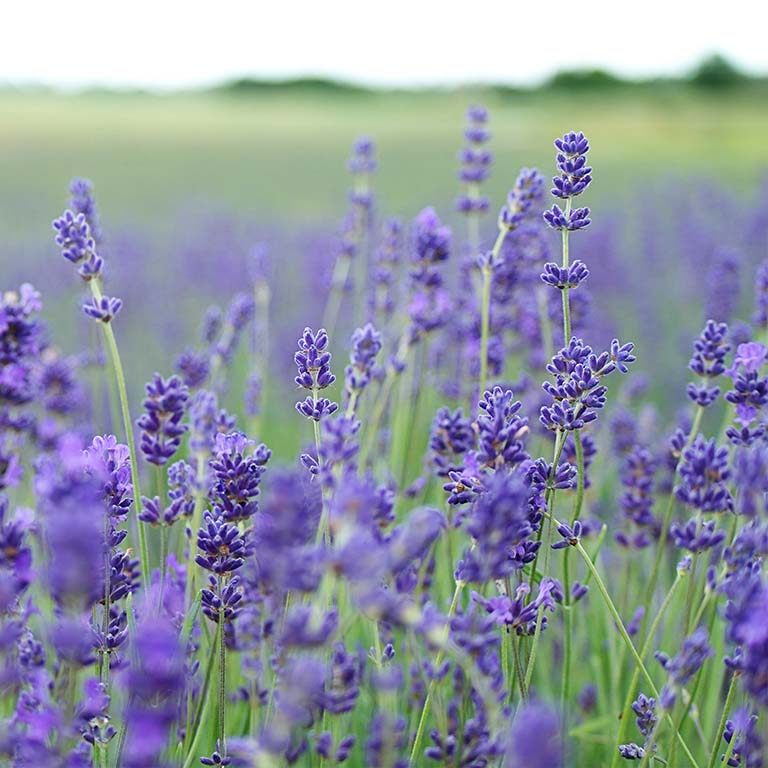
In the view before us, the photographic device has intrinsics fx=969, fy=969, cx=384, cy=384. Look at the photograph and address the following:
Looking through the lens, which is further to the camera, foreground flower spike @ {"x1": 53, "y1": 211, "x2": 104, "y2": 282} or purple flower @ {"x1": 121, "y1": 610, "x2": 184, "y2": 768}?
foreground flower spike @ {"x1": 53, "y1": 211, "x2": 104, "y2": 282}

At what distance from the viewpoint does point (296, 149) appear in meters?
23.4

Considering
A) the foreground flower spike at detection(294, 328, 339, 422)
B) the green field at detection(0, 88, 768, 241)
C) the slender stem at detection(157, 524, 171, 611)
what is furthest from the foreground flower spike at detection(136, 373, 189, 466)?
the green field at detection(0, 88, 768, 241)

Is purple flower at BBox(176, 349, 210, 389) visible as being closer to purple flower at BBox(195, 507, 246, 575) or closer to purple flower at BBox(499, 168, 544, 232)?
purple flower at BBox(499, 168, 544, 232)

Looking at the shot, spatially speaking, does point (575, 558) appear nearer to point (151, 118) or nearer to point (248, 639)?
point (248, 639)

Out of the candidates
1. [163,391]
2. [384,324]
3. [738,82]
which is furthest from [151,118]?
[163,391]

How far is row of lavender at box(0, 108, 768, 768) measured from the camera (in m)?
0.99

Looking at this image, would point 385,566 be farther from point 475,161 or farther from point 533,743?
point 475,161

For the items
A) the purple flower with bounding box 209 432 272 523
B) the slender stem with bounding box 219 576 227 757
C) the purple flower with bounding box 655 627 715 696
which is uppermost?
the purple flower with bounding box 209 432 272 523

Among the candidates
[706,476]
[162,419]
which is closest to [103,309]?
[162,419]

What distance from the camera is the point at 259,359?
3.23 m

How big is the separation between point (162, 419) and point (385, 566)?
78cm

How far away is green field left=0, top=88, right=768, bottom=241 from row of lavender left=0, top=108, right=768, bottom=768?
756 cm

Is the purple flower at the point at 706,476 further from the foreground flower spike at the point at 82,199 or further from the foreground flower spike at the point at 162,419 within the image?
the foreground flower spike at the point at 82,199

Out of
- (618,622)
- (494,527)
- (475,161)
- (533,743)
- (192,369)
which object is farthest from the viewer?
(475,161)
